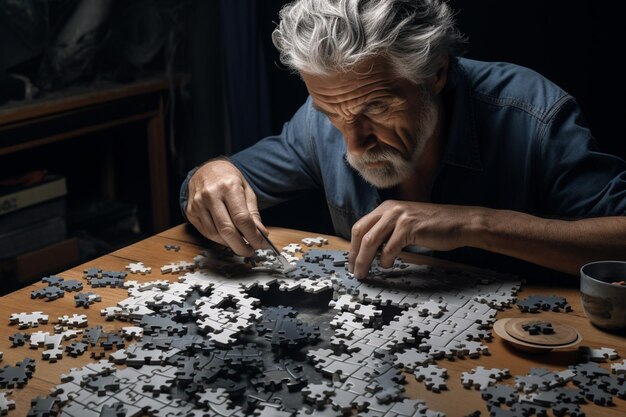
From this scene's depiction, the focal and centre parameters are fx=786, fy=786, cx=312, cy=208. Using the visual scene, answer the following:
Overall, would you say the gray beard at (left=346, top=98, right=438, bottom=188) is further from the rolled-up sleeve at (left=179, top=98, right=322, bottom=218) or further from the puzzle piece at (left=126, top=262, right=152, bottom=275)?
the puzzle piece at (left=126, top=262, right=152, bottom=275)

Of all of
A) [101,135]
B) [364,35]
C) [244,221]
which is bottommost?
[101,135]

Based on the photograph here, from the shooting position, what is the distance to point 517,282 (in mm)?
2145

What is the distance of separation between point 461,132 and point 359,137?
0.39 m

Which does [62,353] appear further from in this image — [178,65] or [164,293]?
[178,65]

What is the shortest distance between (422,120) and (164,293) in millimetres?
913

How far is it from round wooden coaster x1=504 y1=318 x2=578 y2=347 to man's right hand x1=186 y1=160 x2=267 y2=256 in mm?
836

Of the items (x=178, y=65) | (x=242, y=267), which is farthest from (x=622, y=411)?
(x=178, y=65)

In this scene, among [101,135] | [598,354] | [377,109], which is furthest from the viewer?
[101,135]

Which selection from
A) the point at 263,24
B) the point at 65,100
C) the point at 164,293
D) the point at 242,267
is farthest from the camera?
the point at 263,24

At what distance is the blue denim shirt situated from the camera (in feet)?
7.64

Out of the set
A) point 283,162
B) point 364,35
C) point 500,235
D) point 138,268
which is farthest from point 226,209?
point 500,235

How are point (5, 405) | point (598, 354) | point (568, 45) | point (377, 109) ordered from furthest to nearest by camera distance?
point (568, 45) < point (377, 109) < point (598, 354) < point (5, 405)

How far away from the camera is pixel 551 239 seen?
2148 millimetres

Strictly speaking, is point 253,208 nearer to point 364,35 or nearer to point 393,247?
point 393,247
